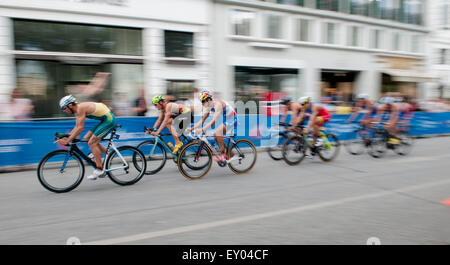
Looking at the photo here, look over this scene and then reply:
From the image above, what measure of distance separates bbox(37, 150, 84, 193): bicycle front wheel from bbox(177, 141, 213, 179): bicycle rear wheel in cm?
190

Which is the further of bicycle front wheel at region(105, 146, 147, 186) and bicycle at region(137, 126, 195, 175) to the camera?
bicycle at region(137, 126, 195, 175)

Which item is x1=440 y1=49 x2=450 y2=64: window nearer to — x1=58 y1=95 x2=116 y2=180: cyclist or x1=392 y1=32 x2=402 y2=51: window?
x1=392 y1=32 x2=402 y2=51: window

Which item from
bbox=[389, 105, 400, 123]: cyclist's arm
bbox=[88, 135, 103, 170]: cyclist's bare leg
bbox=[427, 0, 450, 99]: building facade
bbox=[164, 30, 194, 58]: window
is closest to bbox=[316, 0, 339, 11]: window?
bbox=[164, 30, 194, 58]: window

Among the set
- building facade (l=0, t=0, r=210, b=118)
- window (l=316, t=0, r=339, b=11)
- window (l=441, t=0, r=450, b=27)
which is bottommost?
building facade (l=0, t=0, r=210, b=118)

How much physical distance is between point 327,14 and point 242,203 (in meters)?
16.6

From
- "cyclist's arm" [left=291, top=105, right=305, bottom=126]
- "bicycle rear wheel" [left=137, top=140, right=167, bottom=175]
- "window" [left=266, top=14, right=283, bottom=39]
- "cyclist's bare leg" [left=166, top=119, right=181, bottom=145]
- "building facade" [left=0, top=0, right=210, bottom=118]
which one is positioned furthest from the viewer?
"window" [left=266, top=14, right=283, bottom=39]

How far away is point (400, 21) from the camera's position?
21.8 meters

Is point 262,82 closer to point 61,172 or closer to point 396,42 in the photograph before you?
point 396,42

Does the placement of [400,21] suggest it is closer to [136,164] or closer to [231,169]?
[231,169]

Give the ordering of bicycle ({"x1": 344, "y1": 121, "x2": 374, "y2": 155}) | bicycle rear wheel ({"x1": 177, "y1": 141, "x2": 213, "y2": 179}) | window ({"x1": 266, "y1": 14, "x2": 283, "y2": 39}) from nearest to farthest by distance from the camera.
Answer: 1. bicycle rear wheel ({"x1": 177, "y1": 141, "x2": 213, "y2": 179})
2. bicycle ({"x1": 344, "y1": 121, "x2": 374, "y2": 155})
3. window ({"x1": 266, "y1": 14, "x2": 283, "y2": 39})

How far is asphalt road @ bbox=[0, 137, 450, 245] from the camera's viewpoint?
364 centimetres

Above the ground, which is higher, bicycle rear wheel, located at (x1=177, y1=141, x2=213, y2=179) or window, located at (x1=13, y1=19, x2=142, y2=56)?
window, located at (x1=13, y1=19, x2=142, y2=56)

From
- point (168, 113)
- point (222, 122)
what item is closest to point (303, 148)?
point (222, 122)

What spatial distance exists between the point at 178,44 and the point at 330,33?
962cm
